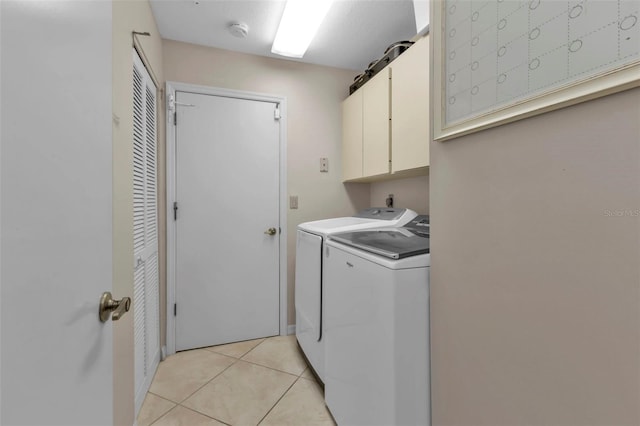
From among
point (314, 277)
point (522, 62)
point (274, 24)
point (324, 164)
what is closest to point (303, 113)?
point (324, 164)

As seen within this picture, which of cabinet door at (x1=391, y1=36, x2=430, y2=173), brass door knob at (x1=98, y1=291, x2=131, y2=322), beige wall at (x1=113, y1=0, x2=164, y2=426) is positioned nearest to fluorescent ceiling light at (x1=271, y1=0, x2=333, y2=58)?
cabinet door at (x1=391, y1=36, x2=430, y2=173)

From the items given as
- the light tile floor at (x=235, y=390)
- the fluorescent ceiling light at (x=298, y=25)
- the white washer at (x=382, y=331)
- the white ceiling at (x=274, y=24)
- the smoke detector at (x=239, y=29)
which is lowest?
the light tile floor at (x=235, y=390)

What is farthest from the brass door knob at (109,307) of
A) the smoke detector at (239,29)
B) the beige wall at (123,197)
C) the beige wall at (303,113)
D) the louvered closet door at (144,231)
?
the smoke detector at (239,29)

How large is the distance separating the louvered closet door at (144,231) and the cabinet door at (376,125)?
149 centimetres

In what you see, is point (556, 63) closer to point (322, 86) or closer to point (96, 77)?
point (96, 77)

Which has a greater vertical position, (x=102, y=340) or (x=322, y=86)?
(x=322, y=86)

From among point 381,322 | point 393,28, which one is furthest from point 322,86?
point 381,322

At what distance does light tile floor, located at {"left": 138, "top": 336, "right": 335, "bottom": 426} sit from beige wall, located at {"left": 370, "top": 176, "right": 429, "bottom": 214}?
4.69 ft

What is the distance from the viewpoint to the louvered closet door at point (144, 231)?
151 centimetres

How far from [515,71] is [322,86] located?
204 centimetres

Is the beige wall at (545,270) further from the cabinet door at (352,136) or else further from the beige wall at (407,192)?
the cabinet door at (352,136)

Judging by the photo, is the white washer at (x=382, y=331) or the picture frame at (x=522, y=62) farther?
the white washer at (x=382, y=331)

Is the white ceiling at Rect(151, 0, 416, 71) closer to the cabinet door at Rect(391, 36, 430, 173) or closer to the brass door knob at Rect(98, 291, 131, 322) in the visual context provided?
the cabinet door at Rect(391, 36, 430, 173)

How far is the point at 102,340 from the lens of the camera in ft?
1.99
